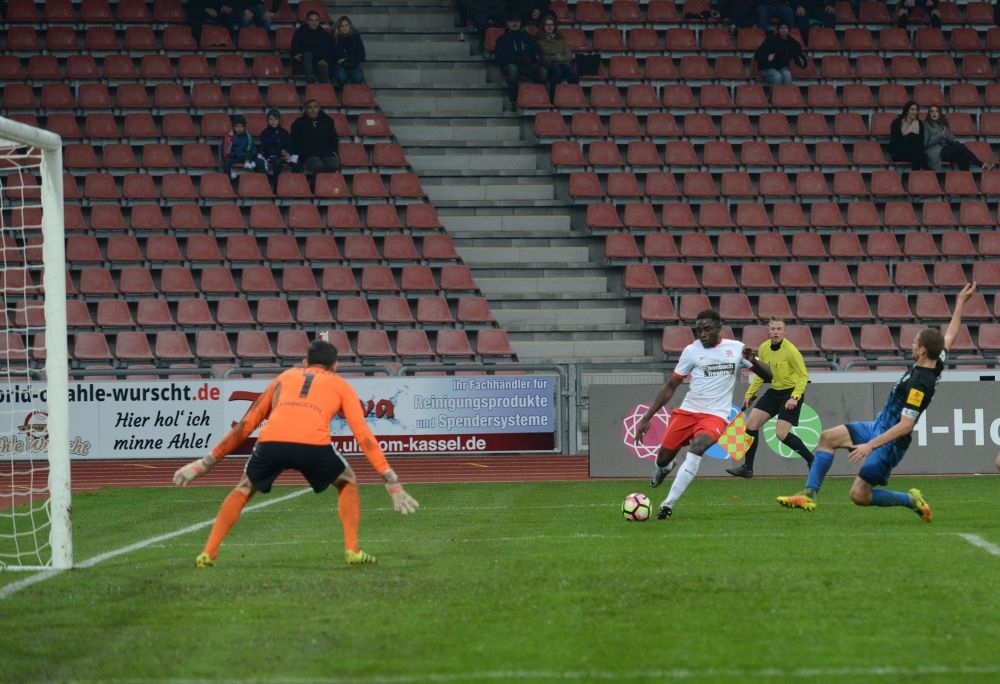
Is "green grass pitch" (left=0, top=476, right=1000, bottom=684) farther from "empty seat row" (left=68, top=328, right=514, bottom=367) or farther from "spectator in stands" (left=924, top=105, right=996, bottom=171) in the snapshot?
"spectator in stands" (left=924, top=105, right=996, bottom=171)

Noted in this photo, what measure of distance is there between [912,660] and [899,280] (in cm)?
2175

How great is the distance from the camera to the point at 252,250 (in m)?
26.9

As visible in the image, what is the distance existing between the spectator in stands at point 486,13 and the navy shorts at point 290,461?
22.9m

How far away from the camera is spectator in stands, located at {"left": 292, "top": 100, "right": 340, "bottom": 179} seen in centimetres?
2822

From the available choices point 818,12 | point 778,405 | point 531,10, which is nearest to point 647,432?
point 778,405

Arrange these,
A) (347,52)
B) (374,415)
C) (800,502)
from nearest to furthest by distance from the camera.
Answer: (800,502) < (374,415) < (347,52)

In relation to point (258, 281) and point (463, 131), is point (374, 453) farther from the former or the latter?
point (463, 131)

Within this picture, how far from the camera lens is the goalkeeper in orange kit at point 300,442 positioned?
10.5 meters

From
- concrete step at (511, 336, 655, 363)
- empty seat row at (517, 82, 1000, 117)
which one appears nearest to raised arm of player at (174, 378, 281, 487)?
concrete step at (511, 336, 655, 363)

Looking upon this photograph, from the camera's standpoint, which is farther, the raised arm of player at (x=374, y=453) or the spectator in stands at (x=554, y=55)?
the spectator in stands at (x=554, y=55)

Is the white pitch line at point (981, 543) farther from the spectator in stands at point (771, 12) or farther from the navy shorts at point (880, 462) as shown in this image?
the spectator in stands at point (771, 12)

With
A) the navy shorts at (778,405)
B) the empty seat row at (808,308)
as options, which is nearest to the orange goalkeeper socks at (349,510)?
the navy shorts at (778,405)

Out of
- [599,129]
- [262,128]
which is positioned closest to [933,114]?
[599,129]

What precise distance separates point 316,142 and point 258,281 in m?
3.51
